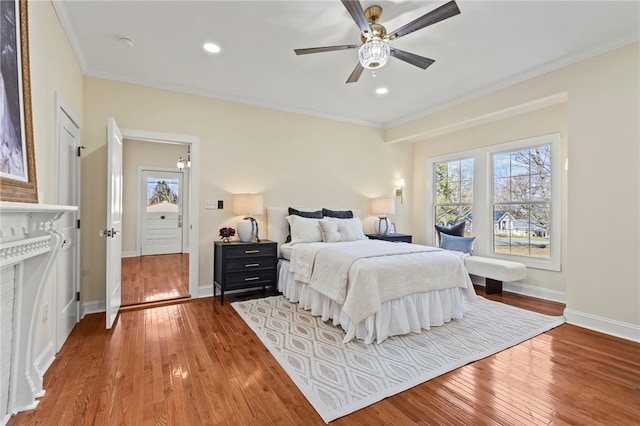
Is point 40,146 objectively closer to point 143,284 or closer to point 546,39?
point 143,284

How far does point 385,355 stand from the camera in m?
2.34

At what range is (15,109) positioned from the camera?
1.58 m

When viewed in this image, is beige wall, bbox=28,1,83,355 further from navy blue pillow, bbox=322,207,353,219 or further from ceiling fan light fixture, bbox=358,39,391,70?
navy blue pillow, bbox=322,207,353,219

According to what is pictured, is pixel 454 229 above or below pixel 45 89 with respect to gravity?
below

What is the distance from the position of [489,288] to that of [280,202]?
3.28 meters

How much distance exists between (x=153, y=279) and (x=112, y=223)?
7.12ft

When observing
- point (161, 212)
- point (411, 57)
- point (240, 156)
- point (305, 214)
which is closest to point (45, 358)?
point (240, 156)

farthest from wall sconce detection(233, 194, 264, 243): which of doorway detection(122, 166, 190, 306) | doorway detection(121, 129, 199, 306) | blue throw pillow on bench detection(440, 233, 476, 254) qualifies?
blue throw pillow on bench detection(440, 233, 476, 254)

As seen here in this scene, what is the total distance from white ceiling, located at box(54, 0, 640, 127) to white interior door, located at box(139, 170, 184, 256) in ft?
12.7

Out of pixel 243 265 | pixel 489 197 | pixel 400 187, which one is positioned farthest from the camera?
pixel 400 187

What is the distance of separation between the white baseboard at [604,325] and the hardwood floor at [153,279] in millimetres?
4481

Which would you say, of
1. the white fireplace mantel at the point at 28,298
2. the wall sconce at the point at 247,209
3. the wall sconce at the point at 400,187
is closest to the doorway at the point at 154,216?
the wall sconce at the point at 247,209

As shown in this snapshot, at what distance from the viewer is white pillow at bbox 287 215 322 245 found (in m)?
3.98

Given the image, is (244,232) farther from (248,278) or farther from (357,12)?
(357,12)
